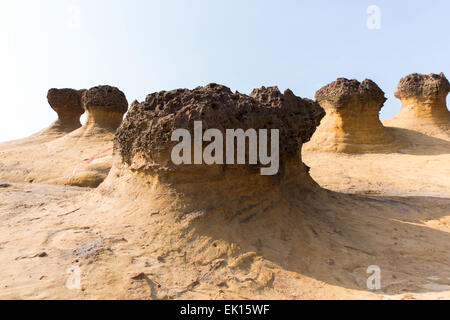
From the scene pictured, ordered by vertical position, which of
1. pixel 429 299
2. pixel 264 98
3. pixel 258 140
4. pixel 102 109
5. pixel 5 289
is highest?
pixel 102 109

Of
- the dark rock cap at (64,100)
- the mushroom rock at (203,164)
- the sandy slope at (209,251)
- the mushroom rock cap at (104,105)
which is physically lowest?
the sandy slope at (209,251)

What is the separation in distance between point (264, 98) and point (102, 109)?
293 inches

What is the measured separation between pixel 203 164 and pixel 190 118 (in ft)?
1.61

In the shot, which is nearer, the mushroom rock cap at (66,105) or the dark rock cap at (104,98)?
the dark rock cap at (104,98)

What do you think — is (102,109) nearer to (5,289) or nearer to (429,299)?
(5,289)

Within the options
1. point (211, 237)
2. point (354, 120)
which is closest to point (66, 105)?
point (354, 120)

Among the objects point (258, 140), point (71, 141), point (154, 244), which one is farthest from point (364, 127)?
point (71, 141)

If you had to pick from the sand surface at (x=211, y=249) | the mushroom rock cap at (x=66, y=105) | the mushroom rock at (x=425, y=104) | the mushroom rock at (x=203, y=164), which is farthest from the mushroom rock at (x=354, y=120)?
the mushroom rock cap at (x=66, y=105)

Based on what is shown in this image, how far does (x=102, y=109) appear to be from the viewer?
999cm

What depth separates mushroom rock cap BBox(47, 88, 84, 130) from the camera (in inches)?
516

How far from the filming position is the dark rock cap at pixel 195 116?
124 inches

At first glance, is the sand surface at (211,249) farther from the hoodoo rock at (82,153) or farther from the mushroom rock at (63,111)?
the mushroom rock at (63,111)

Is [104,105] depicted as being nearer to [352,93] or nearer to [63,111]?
[63,111]

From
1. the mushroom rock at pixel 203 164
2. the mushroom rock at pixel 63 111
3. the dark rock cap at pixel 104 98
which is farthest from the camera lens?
the mushroom rock at pixel 63 111
